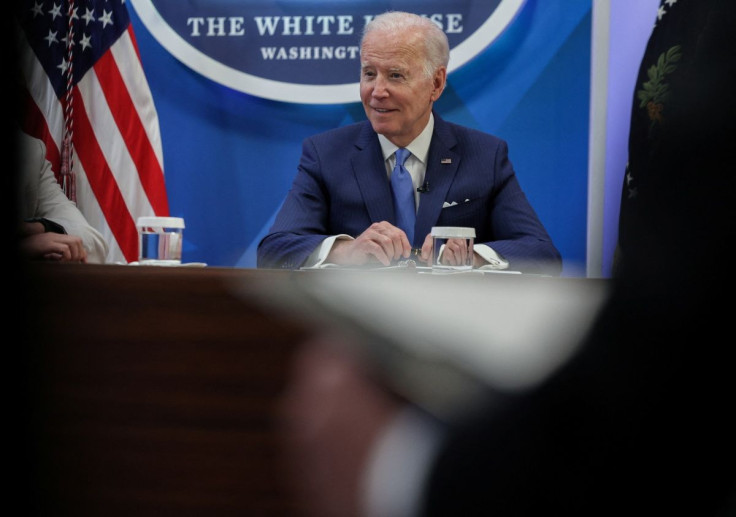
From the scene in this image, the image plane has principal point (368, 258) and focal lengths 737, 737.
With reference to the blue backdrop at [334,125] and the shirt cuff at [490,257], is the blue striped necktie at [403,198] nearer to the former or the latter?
the shirt cuff at [490,257]

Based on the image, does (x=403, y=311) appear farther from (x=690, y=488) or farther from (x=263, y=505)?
(x=690, y=488)

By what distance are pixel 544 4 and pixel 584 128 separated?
547 millimetres

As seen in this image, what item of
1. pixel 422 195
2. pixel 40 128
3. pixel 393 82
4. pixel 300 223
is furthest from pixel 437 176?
pixel 40 128

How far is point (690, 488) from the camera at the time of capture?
0.87 m

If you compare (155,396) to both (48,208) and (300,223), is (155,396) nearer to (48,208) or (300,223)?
(300,223)

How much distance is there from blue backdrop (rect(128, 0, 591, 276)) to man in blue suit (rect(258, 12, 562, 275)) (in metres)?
0.59

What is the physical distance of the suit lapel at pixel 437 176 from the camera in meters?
2.41

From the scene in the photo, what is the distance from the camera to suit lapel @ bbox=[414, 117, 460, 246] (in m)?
2.41

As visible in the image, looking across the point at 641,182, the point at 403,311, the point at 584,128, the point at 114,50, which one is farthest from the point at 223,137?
the point at 403,311

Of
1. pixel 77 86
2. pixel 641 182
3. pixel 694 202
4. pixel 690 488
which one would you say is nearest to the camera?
pixel 690 488

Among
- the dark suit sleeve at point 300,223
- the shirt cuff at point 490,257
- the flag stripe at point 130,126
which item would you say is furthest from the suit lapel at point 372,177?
the flag stripe at point 130,126

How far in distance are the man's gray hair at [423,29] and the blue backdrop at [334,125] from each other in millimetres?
578

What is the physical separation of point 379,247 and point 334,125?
4.61ft

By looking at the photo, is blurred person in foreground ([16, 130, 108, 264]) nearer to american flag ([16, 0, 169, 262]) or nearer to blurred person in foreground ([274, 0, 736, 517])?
american flag ([16, 0, 169, 262])
